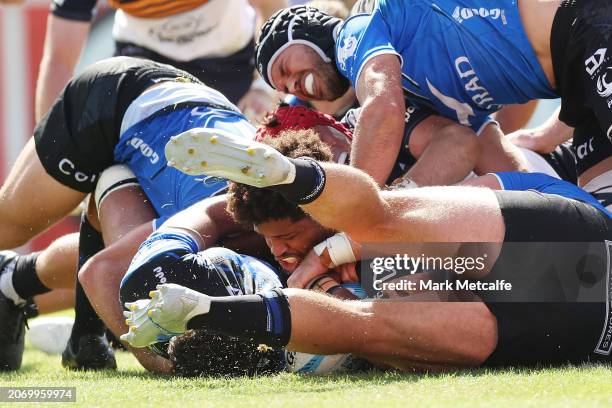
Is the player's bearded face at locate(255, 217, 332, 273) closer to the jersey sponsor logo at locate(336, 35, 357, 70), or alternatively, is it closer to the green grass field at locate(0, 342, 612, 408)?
the green grass field at locate(0, 342, 612, 408)

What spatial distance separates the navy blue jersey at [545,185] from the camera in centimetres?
402

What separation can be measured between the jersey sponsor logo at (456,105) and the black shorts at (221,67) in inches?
97.2

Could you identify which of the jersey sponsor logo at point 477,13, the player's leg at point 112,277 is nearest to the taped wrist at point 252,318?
the player's leg at point 112,277

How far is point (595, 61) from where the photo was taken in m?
4.30

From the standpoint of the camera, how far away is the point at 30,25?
9617 millimetres

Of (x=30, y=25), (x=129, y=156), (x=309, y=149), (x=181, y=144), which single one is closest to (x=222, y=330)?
(x=181, y=144)

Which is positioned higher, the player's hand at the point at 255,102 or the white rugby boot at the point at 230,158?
the white rugby boot at the point at 230,158

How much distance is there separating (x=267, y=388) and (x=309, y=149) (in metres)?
0.88

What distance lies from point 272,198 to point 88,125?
1.48 meters

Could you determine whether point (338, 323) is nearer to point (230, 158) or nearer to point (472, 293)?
point (472, 293)

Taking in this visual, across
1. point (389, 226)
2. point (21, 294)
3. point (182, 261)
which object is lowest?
point (21, 294)

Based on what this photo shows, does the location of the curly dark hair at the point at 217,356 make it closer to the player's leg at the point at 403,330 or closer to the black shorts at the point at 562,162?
the player's leg at the point at 403,330

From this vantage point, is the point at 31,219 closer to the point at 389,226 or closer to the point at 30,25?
the point at 389,226

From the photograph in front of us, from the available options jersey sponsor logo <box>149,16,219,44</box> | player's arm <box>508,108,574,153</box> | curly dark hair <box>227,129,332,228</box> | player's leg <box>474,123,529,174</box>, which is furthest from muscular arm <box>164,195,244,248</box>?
jersey sponsor logo <box>149,16,219,44</box>
